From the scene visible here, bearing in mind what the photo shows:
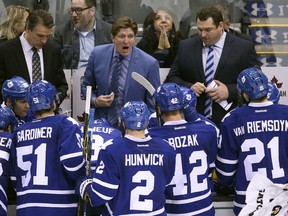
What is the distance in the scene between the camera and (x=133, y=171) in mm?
6938

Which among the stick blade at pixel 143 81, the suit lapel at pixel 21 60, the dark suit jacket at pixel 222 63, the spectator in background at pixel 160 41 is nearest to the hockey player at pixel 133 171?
the stick blade at pixel 143 81

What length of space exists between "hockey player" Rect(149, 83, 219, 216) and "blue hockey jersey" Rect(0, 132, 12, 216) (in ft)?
3.36

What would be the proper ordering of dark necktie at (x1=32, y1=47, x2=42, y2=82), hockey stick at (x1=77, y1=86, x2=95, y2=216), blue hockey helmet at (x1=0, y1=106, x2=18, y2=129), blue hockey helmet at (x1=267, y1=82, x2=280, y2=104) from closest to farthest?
hockey stick at (x1=77, y1=86, x2=95, y2=216), blue hockey helmet at (x1=0, y1=106, x2=18, y2=129), blue hockey helmet at (x1=267, y1=82, x2=280, y2=104), dark necktie at (x1=32, y1=47, x2=42, y2=82)

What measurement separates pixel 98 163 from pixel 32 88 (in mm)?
857

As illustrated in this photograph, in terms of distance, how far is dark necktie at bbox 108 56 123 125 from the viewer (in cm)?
870

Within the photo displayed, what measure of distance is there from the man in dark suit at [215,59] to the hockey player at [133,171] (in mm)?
1661

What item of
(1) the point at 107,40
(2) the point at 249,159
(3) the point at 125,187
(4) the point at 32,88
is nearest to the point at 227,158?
(2) the point at 249,159

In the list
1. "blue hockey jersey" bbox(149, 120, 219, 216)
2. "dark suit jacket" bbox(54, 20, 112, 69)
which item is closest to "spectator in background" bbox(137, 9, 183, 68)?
"dark suit jacket" bbox(54, 20, 112, 69)

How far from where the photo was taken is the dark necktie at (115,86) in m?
8.70

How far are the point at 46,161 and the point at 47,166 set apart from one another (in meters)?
0.04

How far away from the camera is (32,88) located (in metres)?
7.49

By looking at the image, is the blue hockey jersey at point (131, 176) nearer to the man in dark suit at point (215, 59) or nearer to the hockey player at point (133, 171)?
the hockey player at point (133, 171)

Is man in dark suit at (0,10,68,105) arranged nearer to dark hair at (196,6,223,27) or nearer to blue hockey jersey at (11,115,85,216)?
dark hair at (196,6,223,27)

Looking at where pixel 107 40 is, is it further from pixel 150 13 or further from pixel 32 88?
pixel 32 88
